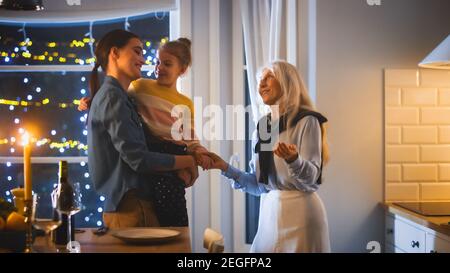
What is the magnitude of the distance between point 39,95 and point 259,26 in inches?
36.9

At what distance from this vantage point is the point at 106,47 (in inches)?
91.1

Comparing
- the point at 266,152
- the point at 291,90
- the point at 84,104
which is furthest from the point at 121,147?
the point at 291,90

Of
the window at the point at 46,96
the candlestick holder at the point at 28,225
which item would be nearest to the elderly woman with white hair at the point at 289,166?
the window at the point at 46,96

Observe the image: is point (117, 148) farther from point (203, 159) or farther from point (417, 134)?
point (417, 134)

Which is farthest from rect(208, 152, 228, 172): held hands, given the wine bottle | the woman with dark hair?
the wine bottle

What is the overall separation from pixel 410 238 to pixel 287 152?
0.54m

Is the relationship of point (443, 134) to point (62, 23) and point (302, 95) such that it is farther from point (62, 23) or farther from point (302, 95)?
point (62, 23)

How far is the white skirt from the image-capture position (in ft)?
7.23

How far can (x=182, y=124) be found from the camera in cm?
230

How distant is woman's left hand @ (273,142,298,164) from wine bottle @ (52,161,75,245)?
84cm

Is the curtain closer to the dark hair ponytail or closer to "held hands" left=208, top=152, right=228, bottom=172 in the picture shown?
"held hands" left=208, top=152, right=228, bottom=172

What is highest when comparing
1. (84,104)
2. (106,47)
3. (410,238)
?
(106,47)

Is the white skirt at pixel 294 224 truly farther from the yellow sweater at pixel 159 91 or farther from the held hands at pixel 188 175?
the yellow sweater at pixel 159 91
